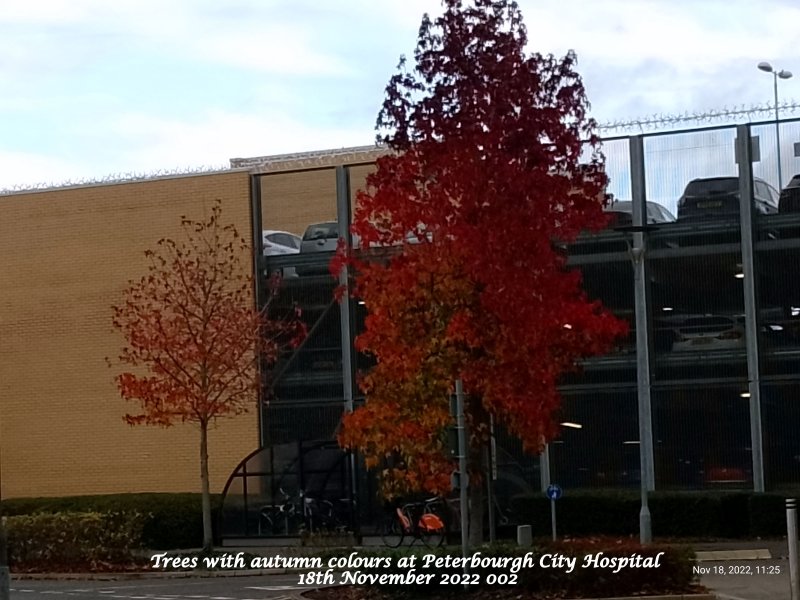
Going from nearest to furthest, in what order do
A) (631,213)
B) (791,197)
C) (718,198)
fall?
(791,197), (718,198), (631,213)

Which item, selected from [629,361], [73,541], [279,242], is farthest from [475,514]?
[279,242]

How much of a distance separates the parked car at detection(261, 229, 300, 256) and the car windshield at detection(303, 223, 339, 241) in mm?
312

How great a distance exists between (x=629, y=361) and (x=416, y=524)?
695cm

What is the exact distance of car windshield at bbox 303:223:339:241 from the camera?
36156mm

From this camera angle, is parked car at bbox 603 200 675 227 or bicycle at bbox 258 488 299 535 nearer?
bicycle at bbox 258 488 299 535

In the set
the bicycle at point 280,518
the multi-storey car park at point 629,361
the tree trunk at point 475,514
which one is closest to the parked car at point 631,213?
the multi-storey car park at point 629,361

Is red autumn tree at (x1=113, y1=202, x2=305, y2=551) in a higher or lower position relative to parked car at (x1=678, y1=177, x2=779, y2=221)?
lower

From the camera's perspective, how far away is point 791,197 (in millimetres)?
32594

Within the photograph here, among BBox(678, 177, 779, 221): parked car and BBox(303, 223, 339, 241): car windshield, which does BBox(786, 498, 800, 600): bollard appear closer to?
BBox(678, 177, 779, 221): parked car

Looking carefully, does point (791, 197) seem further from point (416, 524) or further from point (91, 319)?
point (91, 319)

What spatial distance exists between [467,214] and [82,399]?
1919 cm

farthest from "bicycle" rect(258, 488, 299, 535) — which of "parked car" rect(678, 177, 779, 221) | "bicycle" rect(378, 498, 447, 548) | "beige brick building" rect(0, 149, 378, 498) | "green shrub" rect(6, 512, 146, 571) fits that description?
"parked car" rect(678, 177, 779, 221)

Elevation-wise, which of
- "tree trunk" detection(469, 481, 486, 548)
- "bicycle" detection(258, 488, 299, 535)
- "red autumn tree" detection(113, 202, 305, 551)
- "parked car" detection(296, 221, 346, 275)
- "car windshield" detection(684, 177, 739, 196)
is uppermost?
"car windshield" detection(684, 177, 739, 196)

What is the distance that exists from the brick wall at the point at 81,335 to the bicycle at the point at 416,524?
638cm
